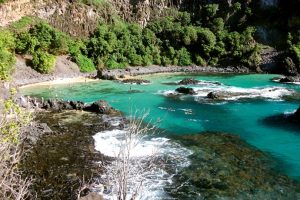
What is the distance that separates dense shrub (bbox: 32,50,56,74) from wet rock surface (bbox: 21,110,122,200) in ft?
79.8

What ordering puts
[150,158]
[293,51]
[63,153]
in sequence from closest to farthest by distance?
[150,158] → [63,153] → [293,51]

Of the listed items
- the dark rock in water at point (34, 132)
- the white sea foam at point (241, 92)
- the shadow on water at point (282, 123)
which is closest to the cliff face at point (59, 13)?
the white sea foam at point (241, 92)

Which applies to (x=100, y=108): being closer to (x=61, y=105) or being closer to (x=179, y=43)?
(x=61, y=105)

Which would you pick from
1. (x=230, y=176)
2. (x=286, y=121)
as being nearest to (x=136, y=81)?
(x=286, y=121)

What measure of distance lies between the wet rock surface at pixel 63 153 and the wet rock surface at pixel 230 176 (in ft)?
23.6

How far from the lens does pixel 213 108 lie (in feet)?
174

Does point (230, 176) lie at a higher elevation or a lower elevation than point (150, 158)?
lower

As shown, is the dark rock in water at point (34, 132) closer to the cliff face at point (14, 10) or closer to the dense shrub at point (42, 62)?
the dense shrub at point (42, 62)

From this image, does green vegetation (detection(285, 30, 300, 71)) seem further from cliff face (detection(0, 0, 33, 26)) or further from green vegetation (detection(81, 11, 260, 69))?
cliff face (detection(0, 0, 33, 26))

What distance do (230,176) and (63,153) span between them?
14.2m

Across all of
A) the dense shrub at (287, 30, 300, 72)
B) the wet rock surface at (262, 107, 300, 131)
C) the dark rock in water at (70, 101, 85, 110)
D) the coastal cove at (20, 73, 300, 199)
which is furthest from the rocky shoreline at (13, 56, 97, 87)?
the dense shrub at (287, 30, 300, 72)

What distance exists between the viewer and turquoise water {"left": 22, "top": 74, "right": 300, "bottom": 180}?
39750 mm

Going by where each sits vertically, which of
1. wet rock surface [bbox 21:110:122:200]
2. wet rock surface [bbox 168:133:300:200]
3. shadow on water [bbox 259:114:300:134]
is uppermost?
shadow on water [bbox 259:114:300:134]

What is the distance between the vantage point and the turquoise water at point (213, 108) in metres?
39.8
